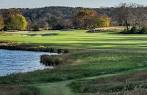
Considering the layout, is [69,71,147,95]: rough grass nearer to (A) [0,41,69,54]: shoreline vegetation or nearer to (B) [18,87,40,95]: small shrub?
(B) [18,87,40,95]: small shrub

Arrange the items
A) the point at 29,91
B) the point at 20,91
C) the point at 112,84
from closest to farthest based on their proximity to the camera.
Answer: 1. the point at 20,91
2. the point at 29,91
3. the point at 112,84

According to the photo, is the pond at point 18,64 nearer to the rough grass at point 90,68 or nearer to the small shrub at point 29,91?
the rough grass at point 90,68

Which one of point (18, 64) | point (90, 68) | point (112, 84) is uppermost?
point (112, 84)

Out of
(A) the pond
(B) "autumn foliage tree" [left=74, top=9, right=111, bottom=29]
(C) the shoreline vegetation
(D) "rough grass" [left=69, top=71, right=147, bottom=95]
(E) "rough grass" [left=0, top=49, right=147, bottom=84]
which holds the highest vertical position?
(D) "rough grass" [left=69, top=71, right=147, bottom=95]

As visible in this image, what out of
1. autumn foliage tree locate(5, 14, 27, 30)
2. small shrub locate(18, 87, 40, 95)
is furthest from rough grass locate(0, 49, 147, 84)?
autumn foliage tree locate(5, 14, 27, 30)

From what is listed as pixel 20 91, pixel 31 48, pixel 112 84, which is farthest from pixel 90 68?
pixel 31 48

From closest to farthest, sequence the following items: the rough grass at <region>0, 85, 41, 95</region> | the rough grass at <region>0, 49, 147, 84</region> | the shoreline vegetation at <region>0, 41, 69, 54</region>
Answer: the rough grass at <region>0, 85, 41, 95</region>
the rough grass at <region>0, 49, 147, 84</region>
the shoreline vegetation at <region>0, 41, 69, 54</region>

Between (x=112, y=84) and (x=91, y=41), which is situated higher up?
(x=112, y=84)

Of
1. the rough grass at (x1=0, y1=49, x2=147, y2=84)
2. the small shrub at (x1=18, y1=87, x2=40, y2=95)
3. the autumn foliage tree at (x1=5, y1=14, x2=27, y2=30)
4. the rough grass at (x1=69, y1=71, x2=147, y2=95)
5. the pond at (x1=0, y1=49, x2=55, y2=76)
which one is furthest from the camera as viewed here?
the autumn foliage tree at (x1=5, y1=14, x2=27, y2=30)

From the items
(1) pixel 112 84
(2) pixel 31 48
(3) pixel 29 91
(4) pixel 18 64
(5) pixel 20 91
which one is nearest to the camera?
(5) pixel 20 91

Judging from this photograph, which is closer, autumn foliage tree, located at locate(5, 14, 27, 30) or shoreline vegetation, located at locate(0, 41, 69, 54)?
shoreline vegetation, located at locate(0, 41, 69, 54)

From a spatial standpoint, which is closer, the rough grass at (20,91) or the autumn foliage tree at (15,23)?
the rough grass at (20,91)

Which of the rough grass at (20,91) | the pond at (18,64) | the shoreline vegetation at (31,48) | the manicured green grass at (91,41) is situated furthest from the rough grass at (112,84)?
the manicured green grass at (91,41)

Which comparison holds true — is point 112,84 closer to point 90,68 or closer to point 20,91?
point 20,91
